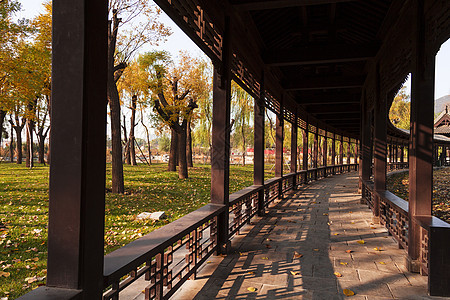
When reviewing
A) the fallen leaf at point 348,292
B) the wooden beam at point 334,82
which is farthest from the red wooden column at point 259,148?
the fallen leaf at point 348,292

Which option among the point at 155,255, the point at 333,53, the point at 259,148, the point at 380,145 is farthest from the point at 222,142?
the point at 380,145

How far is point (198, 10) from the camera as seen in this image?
12.6 ft

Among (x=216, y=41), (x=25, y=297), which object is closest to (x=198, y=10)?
(x=216, y=41)

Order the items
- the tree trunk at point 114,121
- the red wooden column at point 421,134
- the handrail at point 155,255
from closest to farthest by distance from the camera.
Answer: the handrail at point 155,255, the red wooden column at point 421,134, the tree trunk at point 114,121

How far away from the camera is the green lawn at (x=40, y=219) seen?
419 centimetres

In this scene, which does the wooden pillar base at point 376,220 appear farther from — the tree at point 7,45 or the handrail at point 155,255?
the tree at point 7,45

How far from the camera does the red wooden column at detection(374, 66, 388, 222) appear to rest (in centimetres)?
695

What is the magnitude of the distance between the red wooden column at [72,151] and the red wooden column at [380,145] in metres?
6.63

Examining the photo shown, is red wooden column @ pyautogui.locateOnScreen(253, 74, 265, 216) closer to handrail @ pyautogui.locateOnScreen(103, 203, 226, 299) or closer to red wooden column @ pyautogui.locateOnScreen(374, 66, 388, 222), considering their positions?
red wooden column @ pyautogui.locateOnScreen(374, 66, 388, 222)

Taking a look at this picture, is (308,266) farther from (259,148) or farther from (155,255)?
(259,148)

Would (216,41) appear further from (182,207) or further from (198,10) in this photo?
(182,207)

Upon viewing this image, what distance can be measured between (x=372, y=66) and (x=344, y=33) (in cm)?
110

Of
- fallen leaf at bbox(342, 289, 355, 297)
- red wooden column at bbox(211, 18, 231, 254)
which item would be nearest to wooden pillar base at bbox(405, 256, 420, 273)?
fallen leaf at bbox(342, 289, 355, 297)

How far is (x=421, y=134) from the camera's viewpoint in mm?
4035
